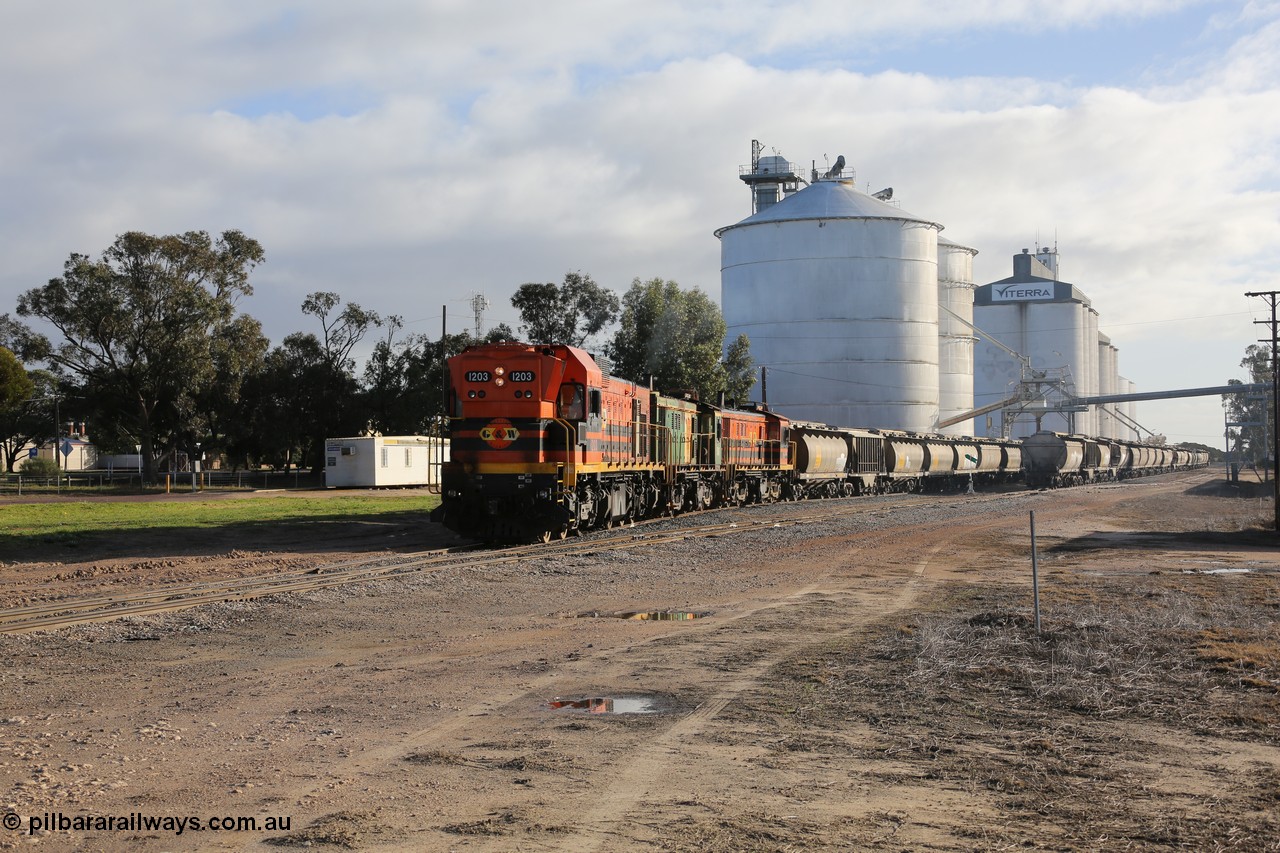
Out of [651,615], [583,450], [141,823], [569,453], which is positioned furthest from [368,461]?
[141,823]

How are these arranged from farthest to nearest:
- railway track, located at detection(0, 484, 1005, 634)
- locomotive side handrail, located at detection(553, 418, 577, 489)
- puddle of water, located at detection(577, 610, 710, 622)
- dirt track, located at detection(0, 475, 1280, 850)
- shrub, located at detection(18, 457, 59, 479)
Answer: shrub, located at detection(18, 457, 59, 479) → locomotive side handrail, located at detection(553, 418, 577, 489) → puddle of water, located at detection(577, 610, 710, 622) → railway track, located at detection(0, 484, 1005, 634) → dirt track, located at detection(0, 475, 1280, 850)

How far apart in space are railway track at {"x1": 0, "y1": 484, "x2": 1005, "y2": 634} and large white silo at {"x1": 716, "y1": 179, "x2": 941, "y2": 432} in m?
51.2

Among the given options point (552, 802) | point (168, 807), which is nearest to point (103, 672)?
point (168, 807)

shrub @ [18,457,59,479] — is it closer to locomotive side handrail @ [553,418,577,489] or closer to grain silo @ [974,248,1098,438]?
locomotive side handrail @ [553,418,577,489]

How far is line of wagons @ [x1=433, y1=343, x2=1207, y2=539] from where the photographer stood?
25.2 m

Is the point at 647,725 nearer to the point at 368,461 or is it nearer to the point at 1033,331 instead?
the point at 368,461

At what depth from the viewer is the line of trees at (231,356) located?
68.2 metres

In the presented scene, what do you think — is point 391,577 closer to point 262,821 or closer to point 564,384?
point 564,384

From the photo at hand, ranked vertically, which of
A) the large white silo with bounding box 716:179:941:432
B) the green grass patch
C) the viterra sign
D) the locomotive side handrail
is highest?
the viterra sign

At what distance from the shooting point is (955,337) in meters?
106

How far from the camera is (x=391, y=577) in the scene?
18.8 meters

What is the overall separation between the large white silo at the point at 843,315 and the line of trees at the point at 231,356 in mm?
11620

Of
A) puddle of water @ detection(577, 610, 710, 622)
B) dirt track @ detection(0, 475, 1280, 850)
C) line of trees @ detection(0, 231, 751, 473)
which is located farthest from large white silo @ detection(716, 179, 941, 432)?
puddle of water @ detection(577, 610, 710, 622)

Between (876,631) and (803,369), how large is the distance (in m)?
72.2
